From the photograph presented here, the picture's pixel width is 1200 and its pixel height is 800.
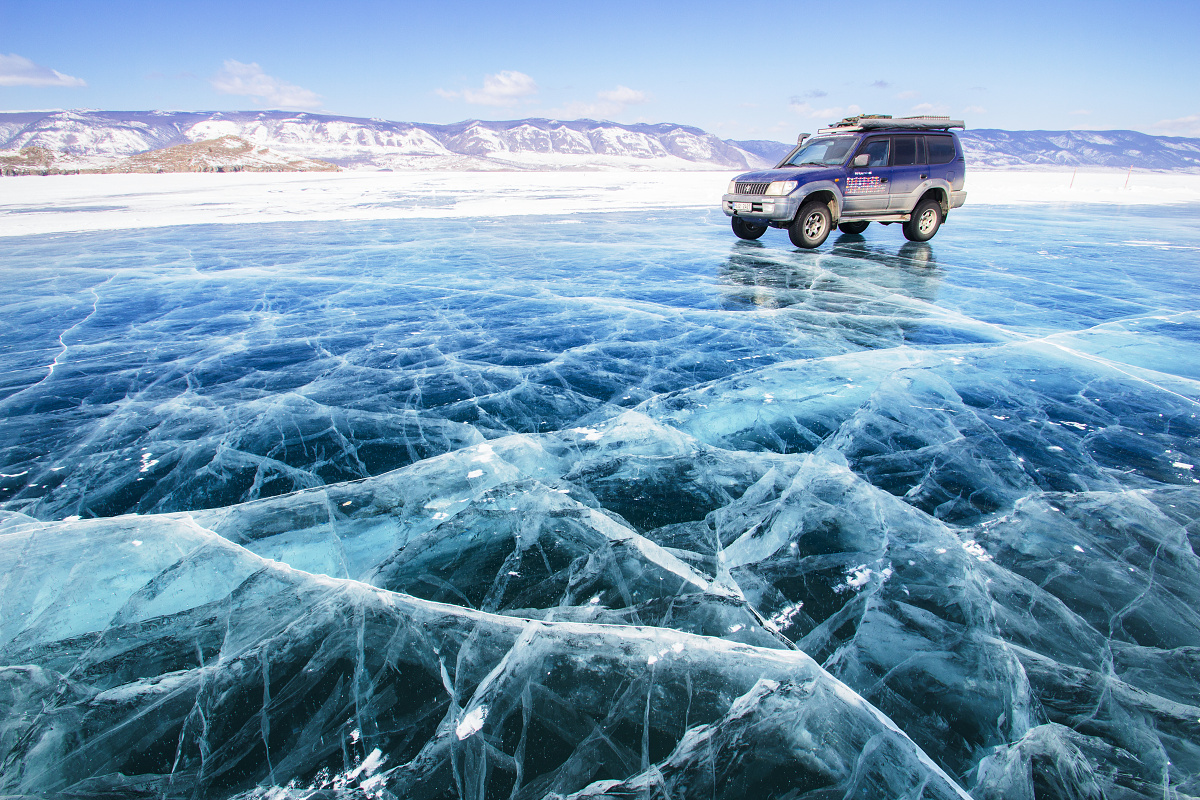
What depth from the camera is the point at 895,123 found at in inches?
367

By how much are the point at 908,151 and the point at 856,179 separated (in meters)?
1.23

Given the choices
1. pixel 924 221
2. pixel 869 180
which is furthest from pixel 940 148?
pixel 869 180

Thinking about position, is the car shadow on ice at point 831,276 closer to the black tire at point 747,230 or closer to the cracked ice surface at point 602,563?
the black tire at point 747,230

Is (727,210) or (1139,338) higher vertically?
(727,210)

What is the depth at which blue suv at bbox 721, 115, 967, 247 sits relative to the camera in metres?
9.12

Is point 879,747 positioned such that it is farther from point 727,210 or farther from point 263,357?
point 727,210

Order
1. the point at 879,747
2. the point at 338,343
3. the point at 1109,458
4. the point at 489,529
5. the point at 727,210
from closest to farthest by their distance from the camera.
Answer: the point at 879,747
the point at 489,529
the point at 1109,458
the point at 338,343
the point at 727,210

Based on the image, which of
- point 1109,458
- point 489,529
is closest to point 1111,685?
point 1109,458

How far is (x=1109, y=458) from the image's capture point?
3.21m

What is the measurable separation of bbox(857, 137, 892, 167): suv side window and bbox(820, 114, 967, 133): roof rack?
0.23 meters

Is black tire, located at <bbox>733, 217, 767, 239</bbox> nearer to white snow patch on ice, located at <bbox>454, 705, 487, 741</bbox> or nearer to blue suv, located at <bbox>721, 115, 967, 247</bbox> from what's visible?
blue suv, located at <bbox>721, 115, 967, 247</bbox>

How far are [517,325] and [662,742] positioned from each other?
15.5 ft

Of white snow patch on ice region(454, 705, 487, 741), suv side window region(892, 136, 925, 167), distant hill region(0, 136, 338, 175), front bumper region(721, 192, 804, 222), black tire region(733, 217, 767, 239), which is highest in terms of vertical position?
distant hill region(0, 136, 338, 175)

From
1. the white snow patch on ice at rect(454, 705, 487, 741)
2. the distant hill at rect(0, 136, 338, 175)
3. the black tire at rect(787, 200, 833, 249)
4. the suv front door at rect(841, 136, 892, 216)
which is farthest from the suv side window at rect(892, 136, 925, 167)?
the distant hill at rect(0, 136, 338, 175)
